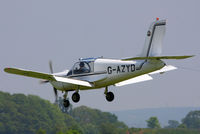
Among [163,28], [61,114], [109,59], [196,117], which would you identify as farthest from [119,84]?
[196,117]

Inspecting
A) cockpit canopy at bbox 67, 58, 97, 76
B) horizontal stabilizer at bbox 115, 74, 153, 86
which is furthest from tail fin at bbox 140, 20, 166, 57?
cockpit canopy at bbox 67, 58, 97, 76

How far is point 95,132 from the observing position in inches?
5271

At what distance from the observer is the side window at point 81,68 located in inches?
1190

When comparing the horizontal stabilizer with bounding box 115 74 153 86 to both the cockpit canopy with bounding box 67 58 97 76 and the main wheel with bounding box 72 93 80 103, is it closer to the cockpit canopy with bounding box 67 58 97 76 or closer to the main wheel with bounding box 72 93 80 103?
the cockpit canopy with bounding box 67 58 97 76

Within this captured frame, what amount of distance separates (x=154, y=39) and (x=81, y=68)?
5022mm

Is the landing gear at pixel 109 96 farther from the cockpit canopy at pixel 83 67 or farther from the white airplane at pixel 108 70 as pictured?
the cockpit canopy at pixel 83 67

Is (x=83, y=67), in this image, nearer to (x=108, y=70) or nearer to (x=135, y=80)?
(x=108, y=70)

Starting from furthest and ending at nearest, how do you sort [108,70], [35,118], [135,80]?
[35,118] → [135,80] → [108,70]

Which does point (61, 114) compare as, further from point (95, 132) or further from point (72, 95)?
point (72, 95)

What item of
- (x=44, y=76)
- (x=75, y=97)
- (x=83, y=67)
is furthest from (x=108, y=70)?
(x=44, y=76)

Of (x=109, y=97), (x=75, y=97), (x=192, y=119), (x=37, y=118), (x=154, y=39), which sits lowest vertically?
(x=192, y=119)

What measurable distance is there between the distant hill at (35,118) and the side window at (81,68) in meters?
95.4

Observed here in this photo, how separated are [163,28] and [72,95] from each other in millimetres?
6932

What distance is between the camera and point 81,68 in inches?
1198
